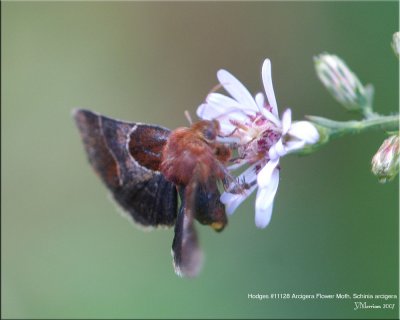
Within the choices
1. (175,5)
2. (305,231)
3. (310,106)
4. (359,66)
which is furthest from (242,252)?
(175,5)

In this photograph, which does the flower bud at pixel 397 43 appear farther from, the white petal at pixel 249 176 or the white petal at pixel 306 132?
the white petal at pixel 249 176

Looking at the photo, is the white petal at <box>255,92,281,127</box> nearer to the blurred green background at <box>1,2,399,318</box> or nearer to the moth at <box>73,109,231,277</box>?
the moth at <box>73,109,231,277</box>

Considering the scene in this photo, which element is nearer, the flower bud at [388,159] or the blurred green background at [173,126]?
the flower bud at [388,159]

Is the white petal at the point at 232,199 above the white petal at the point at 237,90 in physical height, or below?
below

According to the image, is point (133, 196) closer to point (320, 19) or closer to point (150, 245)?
point (150, 245)

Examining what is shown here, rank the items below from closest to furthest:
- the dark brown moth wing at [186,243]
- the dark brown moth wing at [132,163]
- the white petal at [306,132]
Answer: the dark brown moth wing at [186,243]
the white petal at [306,132]
the dark brown moth wing at [132,163]

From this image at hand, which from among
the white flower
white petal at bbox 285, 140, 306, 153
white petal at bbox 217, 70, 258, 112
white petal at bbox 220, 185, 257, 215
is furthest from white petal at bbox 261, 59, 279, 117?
white petal at bbox 220, 185, 257, 215

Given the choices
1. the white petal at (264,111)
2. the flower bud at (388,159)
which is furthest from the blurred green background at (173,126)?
the white petal at (264,111)
